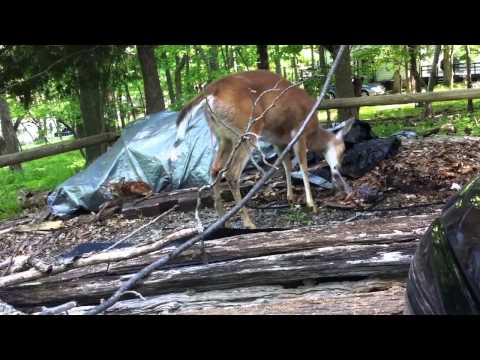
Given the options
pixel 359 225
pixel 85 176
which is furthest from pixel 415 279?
pixel 85 176

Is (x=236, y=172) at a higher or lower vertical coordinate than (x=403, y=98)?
lower

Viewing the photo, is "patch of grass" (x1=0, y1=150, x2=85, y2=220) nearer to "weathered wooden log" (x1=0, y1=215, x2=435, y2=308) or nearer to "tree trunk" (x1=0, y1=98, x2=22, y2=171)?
"tree trunk" (x1=0, y1=98, x2=22, y2=171)

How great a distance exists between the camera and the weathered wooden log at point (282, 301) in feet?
11.0

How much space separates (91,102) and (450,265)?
10342mm

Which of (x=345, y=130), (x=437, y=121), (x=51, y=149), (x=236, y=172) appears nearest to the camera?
(x=236, y=172)

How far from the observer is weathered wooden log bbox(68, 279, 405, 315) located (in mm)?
3351

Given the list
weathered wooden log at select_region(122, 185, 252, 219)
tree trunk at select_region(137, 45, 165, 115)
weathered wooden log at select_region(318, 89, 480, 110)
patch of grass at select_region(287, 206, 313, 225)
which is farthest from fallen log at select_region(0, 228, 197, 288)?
tree trunk at select_region(137, 45, 165, 115)

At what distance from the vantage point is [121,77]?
41.2 ft

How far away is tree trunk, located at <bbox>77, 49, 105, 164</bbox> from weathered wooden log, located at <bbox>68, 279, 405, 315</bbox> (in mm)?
7419

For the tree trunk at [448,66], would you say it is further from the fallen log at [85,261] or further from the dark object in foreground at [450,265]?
the dark object in foreground at [450,265]

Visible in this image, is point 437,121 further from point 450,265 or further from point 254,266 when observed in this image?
Result: point 450,265

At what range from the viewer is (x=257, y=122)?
21.5 feet

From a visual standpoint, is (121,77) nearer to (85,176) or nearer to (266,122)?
(85,176)

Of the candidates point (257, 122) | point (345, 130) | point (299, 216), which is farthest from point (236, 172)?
point (345, 130)
